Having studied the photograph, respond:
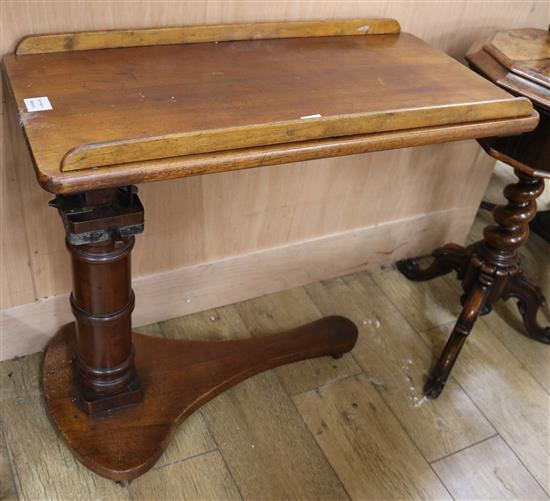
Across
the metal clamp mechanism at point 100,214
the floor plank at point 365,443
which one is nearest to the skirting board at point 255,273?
the floor plank at point 365,443

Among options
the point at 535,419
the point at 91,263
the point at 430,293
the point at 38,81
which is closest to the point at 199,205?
the point at 91,263

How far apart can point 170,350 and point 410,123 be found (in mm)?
816

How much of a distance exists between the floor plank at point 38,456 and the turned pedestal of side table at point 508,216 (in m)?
0.86

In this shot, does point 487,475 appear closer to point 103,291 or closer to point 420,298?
point 420,298

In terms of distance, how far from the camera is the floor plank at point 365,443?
1.47 metres

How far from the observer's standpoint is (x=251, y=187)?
1.64 m

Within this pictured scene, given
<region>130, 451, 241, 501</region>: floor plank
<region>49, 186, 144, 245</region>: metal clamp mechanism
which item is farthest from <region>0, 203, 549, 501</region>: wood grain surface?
<region>49, 186, 144, 245</region>: metal clamp mechanism

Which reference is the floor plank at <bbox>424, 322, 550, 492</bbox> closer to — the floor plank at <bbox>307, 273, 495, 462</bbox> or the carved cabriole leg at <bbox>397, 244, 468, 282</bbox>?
the floor plank at <bbox>307, 273, 495, 462</bbox>

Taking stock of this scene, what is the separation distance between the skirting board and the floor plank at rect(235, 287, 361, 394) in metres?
0.04

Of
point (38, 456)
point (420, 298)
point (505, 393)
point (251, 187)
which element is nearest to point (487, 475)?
point (505, 393)


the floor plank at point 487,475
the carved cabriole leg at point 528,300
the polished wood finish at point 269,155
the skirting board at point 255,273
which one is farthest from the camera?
the carved cabriole leg at point 528,300

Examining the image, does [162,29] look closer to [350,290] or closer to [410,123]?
[410,123]

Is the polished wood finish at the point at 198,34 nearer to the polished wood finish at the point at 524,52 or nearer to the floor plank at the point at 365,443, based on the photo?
the polished wood finish at the point at 524,52

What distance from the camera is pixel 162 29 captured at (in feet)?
4.06
